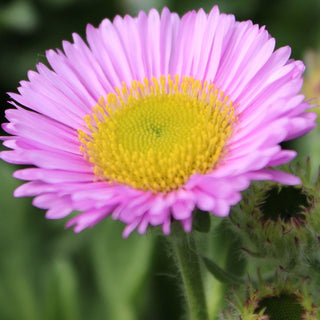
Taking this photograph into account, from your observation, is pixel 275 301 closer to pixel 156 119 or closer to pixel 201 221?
pixel 201 221

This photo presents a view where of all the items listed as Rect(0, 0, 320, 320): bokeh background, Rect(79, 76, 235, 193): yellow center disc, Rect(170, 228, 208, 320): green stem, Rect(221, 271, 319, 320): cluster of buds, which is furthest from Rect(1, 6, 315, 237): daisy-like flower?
Rect(0, 0, 320, 320): bokeh background

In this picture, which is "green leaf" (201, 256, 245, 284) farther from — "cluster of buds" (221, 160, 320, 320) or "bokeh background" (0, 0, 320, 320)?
"bokeh background" (0, 0, 320, 320)

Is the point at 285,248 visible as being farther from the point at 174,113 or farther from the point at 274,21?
the point at 274,21

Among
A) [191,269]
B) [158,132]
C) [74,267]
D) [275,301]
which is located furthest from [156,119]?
[74,267]

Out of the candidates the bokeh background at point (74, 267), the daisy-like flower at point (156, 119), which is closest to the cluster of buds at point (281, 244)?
the daisy-like flower at point (156, 119)

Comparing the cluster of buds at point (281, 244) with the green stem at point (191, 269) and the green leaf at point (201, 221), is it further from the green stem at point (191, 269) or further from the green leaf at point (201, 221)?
the green leaf at point (201, 221)

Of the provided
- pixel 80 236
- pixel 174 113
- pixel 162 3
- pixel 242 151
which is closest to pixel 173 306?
pixel 80 236
